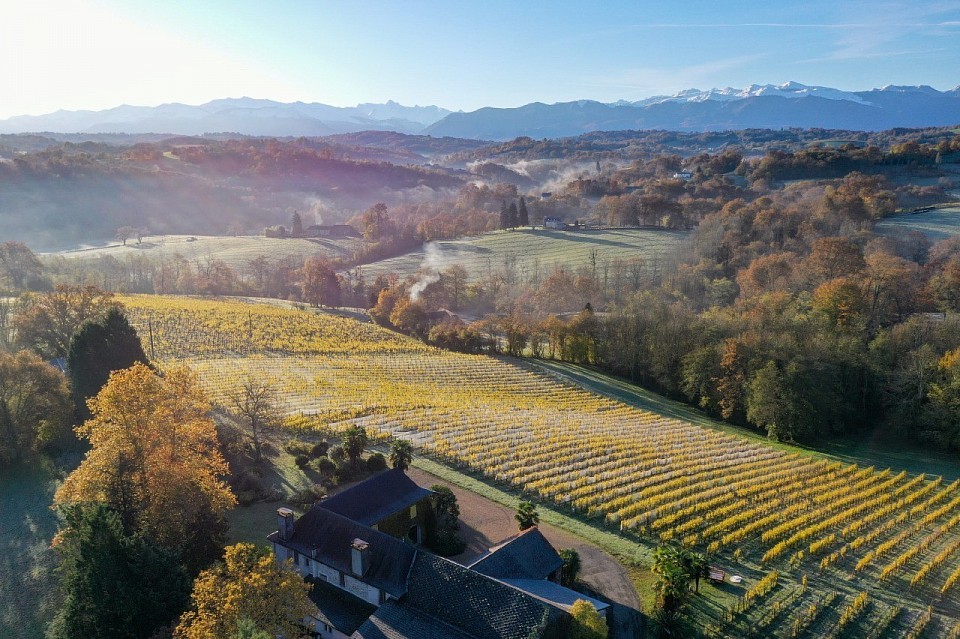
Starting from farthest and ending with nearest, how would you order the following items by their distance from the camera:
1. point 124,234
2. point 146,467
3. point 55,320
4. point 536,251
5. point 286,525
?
point 124,234 → point 536,251 → point 55,320 → point 146,467 → point 286,525

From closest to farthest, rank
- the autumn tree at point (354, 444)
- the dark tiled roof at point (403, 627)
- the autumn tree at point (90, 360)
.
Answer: the dark tiled roof at point (403, 627) < the autumn tree at point (354, 444) < the autumn tree at point (90, 360)

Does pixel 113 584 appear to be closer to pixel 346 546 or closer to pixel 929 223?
pixel 346 546

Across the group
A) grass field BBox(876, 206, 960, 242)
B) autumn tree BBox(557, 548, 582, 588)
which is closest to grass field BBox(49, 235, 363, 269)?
grass field BBox(876, 206, 960, 242)

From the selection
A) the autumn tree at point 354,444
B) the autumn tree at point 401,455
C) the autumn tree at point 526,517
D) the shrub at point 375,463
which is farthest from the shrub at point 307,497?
the autumn tree at point 526,517

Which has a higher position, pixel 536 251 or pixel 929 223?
pixel 929 223

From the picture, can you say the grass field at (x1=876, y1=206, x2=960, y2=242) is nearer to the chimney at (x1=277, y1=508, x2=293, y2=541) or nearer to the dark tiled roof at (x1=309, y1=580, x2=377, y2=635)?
the dark tiled roof at (x1=309, y1=580, x2=377, y2=635)

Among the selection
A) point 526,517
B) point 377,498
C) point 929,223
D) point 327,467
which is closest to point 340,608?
point 377,498

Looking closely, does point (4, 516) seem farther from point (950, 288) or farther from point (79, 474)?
point (950, 288)

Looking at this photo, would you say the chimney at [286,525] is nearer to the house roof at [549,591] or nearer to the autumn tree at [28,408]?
the house roof at [549,591]
